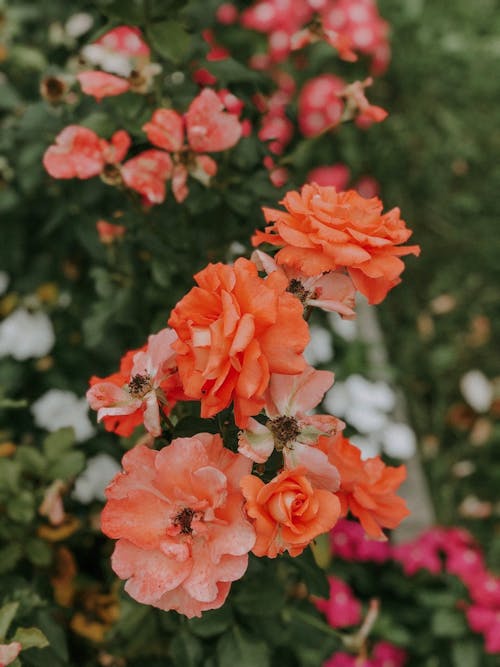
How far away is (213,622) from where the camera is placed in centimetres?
95

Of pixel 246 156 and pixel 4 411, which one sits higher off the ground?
pixel 246 156

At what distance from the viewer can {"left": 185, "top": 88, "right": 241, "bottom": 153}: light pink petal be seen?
2.99ft

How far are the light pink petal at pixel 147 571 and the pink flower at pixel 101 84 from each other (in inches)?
22.8

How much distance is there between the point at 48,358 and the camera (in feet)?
5.06

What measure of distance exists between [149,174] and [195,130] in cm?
8

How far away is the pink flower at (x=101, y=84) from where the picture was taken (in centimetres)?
95

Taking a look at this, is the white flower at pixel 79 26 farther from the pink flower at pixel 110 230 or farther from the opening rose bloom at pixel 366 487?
the opening rose bloom at pixel 366 487

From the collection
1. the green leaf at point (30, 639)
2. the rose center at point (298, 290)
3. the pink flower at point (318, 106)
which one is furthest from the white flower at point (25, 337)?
the pink flower at point (318, 106)

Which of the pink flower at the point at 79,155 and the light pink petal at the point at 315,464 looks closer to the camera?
the light pink petal at the point at 315,464

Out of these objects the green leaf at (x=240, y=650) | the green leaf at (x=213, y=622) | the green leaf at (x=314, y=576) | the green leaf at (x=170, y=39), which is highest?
the green leaf at (x=170, y=39)

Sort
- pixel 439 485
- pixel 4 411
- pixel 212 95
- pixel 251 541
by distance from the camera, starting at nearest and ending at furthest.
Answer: pixel 251 541, pixel 212 95, pixel 4 411, pixel 439 485

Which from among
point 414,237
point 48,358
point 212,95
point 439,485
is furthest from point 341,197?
point 414,237

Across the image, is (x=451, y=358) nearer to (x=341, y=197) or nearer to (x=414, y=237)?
(x=414, y=237)

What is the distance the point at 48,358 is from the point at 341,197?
0.96 metres
